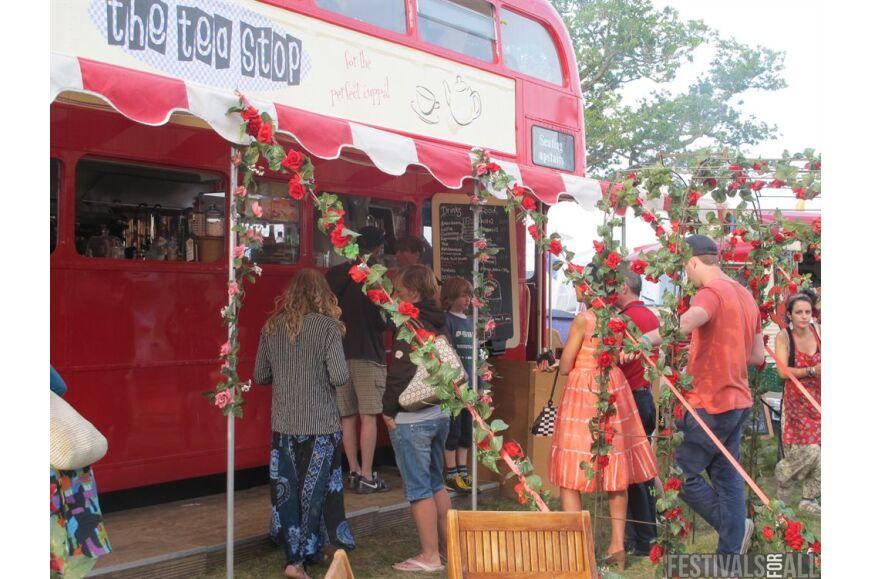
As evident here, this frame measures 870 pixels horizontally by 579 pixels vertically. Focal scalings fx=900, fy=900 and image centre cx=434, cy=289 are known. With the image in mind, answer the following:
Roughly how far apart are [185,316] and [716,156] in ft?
11.3

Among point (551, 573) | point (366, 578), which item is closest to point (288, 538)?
point (366, 578)

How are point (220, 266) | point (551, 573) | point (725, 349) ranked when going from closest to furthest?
point (551, 573) < point (725, 349) < point (220, 266)

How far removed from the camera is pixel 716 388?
15.9 feet

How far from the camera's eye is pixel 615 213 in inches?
204

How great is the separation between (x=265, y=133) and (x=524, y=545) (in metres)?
2.31

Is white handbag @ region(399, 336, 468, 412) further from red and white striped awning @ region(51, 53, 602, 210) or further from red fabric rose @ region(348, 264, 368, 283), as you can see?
red and white striped awning @ region(51, 53, 602, 210)

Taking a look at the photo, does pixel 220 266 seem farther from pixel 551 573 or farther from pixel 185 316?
pixel 551 573

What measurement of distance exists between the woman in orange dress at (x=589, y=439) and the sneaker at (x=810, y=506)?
7.27 feet

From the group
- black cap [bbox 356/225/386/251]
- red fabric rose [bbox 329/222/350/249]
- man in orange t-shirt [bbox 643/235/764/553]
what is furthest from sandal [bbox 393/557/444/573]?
black cap [bbox 356/225/386/251]

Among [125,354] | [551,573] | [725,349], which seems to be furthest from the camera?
[125,354]

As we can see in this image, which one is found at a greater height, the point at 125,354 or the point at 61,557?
the point at 125,354

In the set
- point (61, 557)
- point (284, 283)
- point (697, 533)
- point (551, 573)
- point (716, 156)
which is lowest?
point (697, 533)

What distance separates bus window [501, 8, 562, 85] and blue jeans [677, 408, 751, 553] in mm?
3862

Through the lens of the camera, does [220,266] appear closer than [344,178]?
Yes
